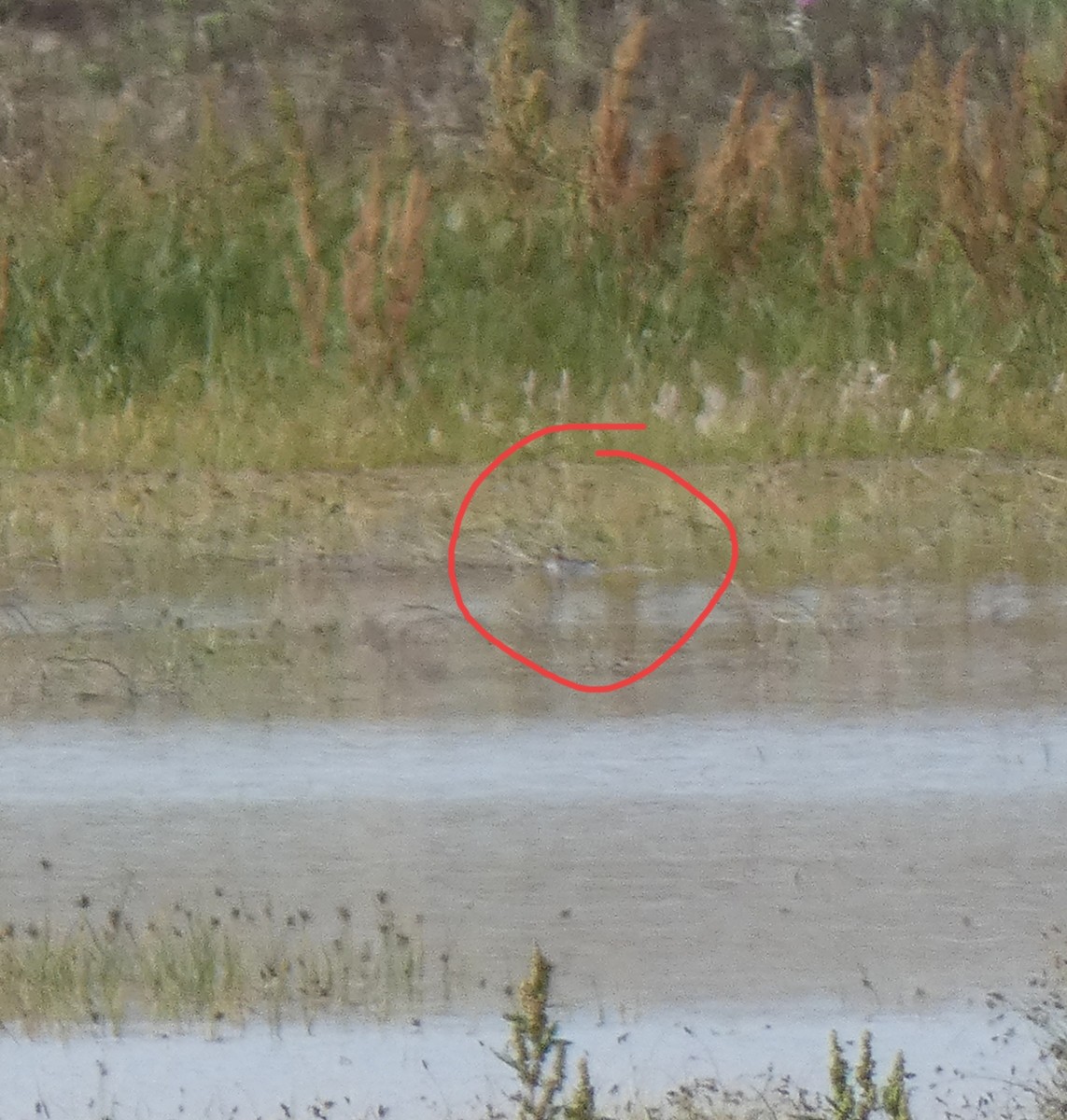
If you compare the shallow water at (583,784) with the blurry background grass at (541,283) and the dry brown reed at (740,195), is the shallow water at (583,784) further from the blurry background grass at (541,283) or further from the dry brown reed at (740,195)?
the dry brown reed at (740,195)

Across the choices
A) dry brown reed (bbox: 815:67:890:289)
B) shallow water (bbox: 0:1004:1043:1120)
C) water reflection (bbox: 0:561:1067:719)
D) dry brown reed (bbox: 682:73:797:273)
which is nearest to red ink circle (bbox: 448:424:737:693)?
water reflection (bbox: 0:561:1067:719)

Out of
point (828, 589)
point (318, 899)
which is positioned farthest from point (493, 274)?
point (318, 899)

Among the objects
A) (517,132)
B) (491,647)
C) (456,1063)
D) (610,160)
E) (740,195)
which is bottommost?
(456,1063)

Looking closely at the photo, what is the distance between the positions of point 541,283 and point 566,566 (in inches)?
72.3

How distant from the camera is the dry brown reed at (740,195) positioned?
712 cm

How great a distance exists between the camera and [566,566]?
18.0 ft

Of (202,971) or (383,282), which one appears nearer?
(202,971)

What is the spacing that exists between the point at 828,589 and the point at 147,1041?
97.1 inches

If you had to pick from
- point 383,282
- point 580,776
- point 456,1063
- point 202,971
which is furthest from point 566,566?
point 456,1063

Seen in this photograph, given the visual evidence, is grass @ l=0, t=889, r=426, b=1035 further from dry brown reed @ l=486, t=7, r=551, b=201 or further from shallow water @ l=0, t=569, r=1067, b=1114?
dry brown reed @ l=486, t=7, r=551, b=201

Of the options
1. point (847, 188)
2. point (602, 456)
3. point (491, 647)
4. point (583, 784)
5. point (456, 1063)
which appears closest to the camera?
point (456, 1063)

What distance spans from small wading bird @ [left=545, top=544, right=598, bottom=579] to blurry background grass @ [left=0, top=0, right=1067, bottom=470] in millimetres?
770

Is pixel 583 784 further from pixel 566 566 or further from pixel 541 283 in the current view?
pixel 541 283

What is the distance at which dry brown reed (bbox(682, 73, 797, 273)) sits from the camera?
7125 millimetres
